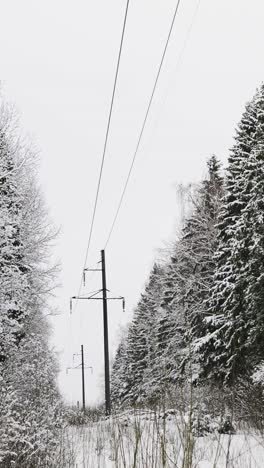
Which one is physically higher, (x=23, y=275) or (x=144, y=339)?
(x=144, y=339)

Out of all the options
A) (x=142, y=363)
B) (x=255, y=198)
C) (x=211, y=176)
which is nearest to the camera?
(x=255, y=198)

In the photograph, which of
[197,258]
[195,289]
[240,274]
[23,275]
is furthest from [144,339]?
[23,275]

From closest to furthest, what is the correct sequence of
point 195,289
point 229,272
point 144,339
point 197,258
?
point 229,272
point 195,289
point 197,258
point 144,339

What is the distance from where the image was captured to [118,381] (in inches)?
2274

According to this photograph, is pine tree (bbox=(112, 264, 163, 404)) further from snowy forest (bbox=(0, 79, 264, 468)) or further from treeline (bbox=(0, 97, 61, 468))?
treeline (bbox=(0, 97, 61, 468))

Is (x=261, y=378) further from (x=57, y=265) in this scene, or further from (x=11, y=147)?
(x=11, y=147)

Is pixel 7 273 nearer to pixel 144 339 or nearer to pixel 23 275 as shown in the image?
pixel 23 275

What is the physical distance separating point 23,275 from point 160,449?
1084 centimetres

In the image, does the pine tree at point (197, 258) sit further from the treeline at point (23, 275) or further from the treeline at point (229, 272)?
the treeline at point (23, 275)

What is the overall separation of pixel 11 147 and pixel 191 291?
968 cm

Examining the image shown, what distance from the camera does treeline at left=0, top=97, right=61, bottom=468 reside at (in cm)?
1058

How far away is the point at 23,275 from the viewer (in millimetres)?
13922

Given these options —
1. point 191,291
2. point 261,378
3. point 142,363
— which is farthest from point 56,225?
point 142,363

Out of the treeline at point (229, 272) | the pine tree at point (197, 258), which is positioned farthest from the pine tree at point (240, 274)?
the pine tree at point (197, 258)
